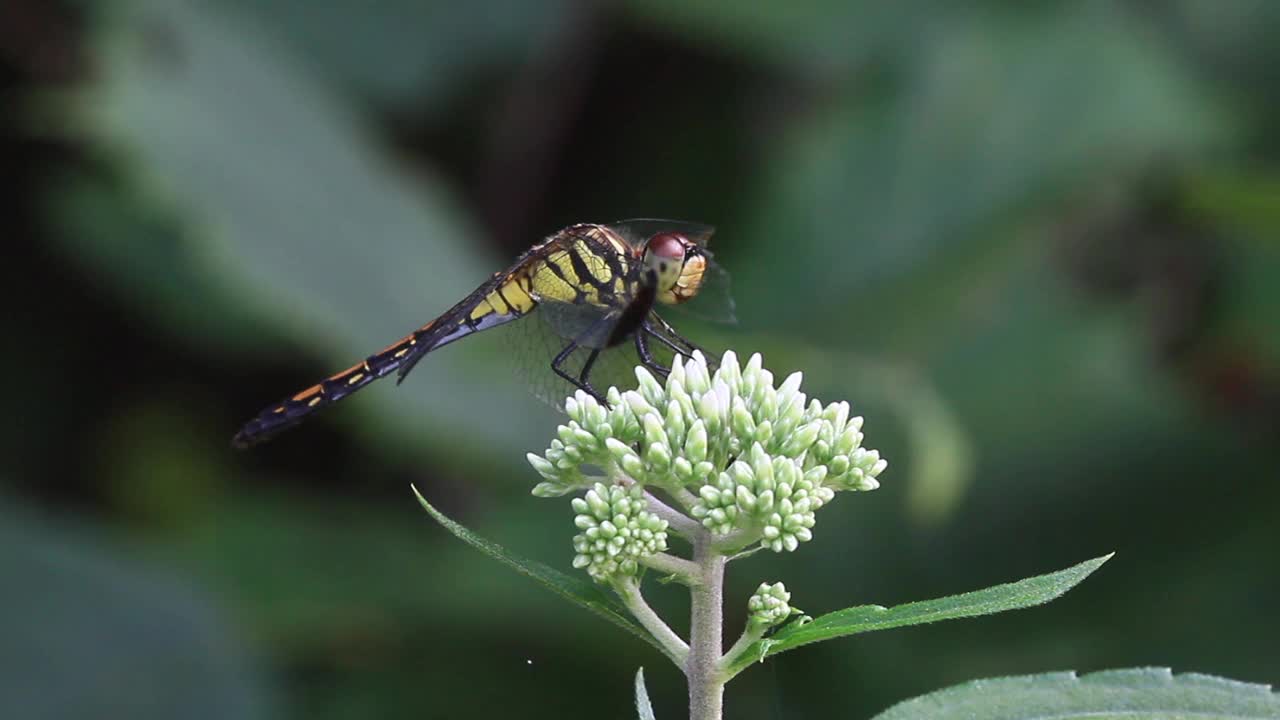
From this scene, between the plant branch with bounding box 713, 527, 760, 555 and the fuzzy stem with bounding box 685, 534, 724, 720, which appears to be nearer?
the fuzzy stem with bounding box 685, 534, 724, 720

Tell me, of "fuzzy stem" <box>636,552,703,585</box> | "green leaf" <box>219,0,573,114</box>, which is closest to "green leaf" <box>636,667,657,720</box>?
"fuzzy stem" <box>636,552,703,585</box>

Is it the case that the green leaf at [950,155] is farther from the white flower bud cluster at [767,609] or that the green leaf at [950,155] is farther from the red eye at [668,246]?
the white flower bud cluster at [767,609]

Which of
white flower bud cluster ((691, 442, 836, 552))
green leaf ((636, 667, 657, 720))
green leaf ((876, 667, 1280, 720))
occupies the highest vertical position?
white flower bud cluster ((691, 442, 836, 552))

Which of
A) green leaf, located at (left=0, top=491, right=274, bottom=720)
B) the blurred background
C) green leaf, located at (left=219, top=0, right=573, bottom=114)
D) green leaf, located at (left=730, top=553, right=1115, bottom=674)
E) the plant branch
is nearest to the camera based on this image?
green leaf, located at (left=730, top=553, right=1115, bottom=674)

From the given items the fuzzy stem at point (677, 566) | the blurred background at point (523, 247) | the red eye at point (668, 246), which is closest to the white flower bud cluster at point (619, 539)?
the fuzzy stem at point (677, 566)

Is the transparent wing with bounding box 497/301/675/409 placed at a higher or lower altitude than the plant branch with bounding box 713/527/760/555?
higher

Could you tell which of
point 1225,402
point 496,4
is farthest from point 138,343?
point 1225,402

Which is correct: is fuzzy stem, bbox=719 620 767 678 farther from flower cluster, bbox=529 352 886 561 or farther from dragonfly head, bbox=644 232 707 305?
dragonfly head, bbox=644 232 707 305

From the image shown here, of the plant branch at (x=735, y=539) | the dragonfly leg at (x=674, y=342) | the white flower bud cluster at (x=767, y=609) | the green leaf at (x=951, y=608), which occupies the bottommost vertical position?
the green leaf at (x=951, y=608)
